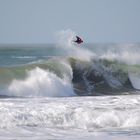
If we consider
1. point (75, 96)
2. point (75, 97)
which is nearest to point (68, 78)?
point (75, 96)

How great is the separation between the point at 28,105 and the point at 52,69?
269 inches

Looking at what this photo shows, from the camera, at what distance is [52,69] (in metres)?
22.4

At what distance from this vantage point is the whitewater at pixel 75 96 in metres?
13.1

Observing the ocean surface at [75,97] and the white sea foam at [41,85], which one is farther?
the white sea foam at [41,85]

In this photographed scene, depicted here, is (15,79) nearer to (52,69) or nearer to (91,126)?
(52,69)

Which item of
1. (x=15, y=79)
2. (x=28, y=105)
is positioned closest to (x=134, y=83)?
(x=15, y=79)

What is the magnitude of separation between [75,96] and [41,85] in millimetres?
1771

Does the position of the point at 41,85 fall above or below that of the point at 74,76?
below

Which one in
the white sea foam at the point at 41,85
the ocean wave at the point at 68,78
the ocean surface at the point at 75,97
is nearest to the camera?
the ocean surface at the point at 75,97

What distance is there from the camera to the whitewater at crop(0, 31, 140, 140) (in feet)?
43.1

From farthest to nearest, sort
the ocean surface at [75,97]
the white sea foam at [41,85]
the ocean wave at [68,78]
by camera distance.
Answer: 1. the ocean wave at [68,78]
2. the white sea foam at [41,85]
3. the ocean surface at [75,97]

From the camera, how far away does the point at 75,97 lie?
18625 mm

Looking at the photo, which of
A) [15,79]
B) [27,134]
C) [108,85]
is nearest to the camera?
[27,134]

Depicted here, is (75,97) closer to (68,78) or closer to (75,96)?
(75,96)
